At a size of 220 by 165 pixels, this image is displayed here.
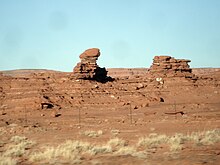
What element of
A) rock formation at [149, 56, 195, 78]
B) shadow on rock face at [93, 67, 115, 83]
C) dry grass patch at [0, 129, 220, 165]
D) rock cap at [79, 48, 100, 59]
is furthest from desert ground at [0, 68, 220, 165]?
rock cap at [79, 48, 100, 59]

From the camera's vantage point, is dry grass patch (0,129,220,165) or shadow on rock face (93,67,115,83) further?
shadow on rock face (93,67,115,83)

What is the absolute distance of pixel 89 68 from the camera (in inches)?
2338

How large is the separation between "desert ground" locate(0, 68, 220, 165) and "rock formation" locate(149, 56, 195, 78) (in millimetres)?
A: 3387

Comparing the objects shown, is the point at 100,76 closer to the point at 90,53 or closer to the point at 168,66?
the point at 90,53

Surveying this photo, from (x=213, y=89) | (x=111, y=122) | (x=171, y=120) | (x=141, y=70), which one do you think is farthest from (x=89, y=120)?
(x=141, y=70)

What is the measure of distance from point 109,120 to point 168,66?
95.1 ft

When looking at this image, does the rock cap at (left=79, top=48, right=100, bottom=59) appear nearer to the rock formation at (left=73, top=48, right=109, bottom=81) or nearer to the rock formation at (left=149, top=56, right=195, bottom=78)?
the rock formation at (left=73, top=48, right=109, bottom=81)

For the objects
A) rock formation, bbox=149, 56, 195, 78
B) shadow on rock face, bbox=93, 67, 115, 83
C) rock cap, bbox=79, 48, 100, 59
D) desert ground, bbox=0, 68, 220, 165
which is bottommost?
desert ground, bbox=0, 68, 220, 165

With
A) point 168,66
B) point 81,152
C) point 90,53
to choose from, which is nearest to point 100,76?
point 90,53

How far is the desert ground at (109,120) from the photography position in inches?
611

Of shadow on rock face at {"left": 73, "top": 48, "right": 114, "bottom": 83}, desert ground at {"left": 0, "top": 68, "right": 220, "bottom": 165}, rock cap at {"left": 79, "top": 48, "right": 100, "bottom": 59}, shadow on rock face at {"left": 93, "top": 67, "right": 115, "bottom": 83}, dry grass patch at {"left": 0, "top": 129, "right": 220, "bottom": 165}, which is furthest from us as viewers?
rock cap at {"left": 79, "top": 48, "right": 100, "bottom": 59}

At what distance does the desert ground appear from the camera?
50.9 ft

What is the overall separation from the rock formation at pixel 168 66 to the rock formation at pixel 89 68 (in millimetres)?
9001

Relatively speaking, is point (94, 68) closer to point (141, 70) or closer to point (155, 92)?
point (155, 92)
